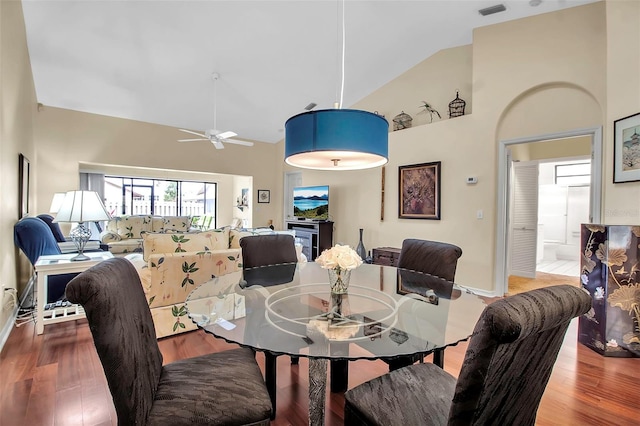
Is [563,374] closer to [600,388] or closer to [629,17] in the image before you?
[600,388]

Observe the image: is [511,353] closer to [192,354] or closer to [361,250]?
[192,354]

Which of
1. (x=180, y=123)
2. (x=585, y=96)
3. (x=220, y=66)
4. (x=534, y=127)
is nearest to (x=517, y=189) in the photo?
(x=534, y=127)

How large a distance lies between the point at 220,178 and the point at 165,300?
717cm

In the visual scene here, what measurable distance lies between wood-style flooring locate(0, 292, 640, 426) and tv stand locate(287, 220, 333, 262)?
374 cm

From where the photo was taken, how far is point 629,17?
2666 millimetres

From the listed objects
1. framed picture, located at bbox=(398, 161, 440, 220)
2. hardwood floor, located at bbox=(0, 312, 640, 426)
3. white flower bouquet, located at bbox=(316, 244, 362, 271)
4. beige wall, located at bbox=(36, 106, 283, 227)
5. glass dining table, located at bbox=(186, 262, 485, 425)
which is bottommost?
hardwood floor, located at bbox=(0, 312, 640, 426)

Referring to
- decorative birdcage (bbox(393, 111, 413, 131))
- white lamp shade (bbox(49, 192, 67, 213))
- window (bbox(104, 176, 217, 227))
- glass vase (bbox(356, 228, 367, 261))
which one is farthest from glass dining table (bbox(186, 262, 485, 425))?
window (bbox(104, 176, 217, 227))

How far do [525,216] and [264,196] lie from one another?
5824mm

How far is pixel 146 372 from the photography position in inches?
43.4

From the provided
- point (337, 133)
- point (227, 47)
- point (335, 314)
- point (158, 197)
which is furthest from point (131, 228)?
point (337, 133)

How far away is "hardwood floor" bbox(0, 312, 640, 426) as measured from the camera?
172 centimetres

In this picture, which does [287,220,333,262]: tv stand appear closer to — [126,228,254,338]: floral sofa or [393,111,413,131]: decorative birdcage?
[393,111,413,131]: decorative birdcage

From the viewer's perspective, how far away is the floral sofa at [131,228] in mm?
5750

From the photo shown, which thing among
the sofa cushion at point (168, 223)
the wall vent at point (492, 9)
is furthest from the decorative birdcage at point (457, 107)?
the sofa cushion at point (168, 223)
